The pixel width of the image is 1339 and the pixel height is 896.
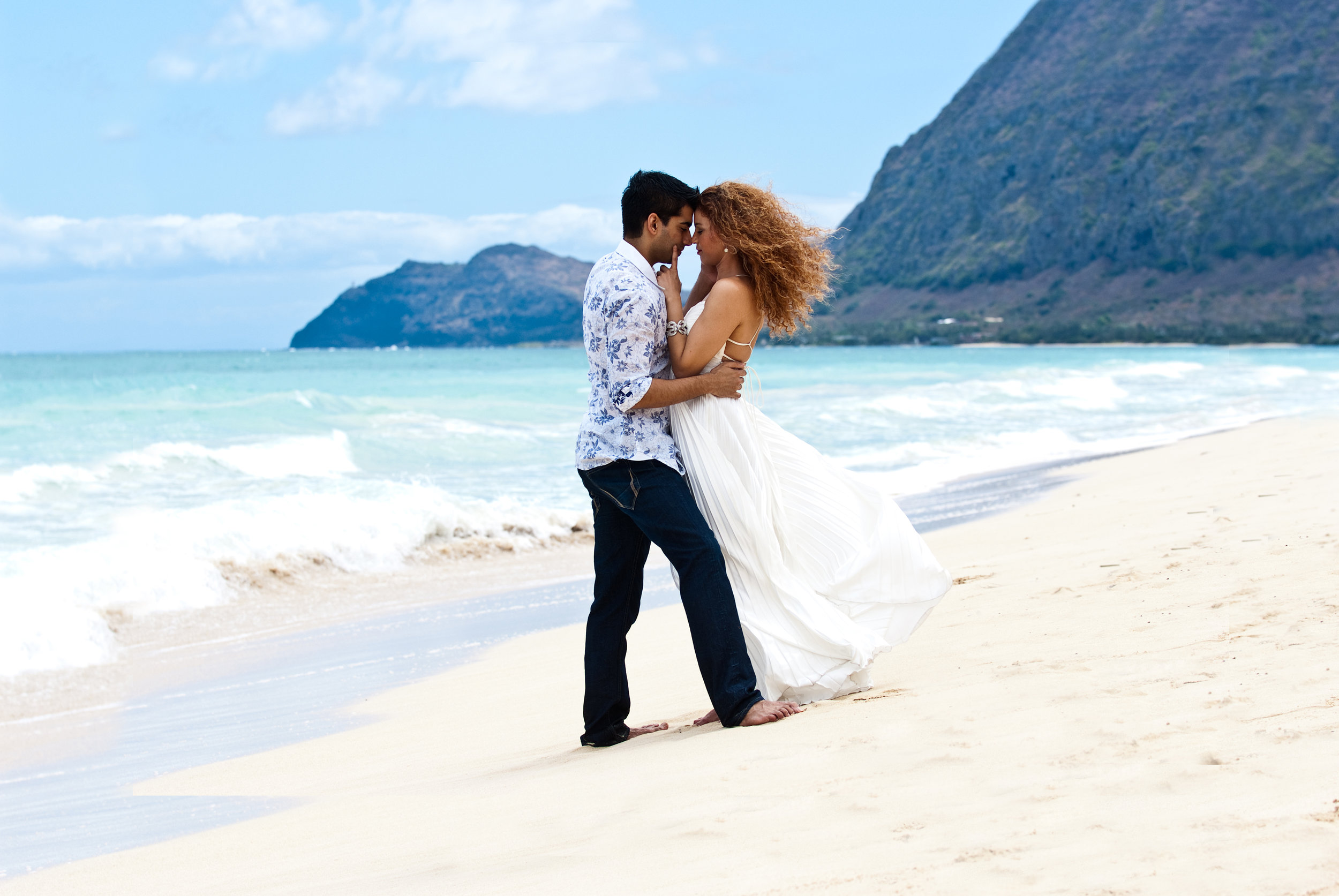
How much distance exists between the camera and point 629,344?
3469 millimetres

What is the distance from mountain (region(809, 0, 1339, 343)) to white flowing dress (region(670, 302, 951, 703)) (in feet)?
285

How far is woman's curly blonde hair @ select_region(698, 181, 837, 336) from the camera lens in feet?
11.6

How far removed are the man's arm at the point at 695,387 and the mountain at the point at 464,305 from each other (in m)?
128

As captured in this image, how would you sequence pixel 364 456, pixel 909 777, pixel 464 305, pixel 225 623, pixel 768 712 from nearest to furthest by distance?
pixel 909 777
pixel 768 712
pixel 225 623
pixel 364 456
pixel 464 305

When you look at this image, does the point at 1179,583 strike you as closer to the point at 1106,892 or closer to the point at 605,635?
the point at 605,635

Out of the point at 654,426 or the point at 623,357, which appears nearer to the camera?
the point at 623,357

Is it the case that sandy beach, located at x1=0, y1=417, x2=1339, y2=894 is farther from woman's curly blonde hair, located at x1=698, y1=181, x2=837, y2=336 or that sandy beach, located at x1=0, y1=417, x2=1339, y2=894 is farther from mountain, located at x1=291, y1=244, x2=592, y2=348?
mountain, located at x1=291, y1=244, x2=592, y2=348

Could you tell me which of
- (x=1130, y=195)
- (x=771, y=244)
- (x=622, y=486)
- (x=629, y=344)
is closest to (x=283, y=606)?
(x=622, y=486)

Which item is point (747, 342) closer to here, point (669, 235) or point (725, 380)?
point (725, 380)

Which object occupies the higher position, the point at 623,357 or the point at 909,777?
the point at 623,357

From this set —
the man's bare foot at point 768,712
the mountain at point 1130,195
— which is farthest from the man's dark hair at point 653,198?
the mountain at point 1130,195

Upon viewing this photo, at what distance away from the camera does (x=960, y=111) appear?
131875mm

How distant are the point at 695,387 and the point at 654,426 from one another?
19cm

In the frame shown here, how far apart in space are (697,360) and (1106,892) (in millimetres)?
2101
